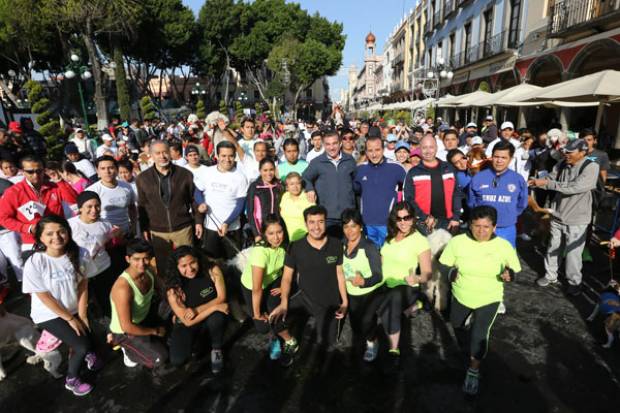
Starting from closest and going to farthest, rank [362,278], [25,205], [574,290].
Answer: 1. [362,278]
2. [25,205]
3. [574,290]

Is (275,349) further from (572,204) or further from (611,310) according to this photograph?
(572,204)

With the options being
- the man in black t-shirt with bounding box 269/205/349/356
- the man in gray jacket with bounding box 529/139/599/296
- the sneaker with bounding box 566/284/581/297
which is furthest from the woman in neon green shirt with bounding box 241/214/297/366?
the sneaker with bounding box 566/284/581/297

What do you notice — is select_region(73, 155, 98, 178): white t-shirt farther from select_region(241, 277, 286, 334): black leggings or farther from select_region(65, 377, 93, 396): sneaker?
select_region(241, 277, 286, 334): black leggings

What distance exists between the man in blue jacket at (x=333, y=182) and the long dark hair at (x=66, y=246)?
248 cm

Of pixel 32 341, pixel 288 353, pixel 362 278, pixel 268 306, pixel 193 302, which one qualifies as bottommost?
pixel 288 353

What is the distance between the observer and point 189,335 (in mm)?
3383

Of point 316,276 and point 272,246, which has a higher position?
point 272,246

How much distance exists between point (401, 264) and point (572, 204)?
8.73ft

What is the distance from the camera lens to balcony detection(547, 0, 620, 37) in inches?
456

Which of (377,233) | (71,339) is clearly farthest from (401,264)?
(71,339)

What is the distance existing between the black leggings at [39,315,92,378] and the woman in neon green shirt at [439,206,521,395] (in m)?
3.34

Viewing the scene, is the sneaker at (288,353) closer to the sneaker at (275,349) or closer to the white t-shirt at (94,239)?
the sneaker at (275,349)

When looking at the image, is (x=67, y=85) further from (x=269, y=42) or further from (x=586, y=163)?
(x=586, y=163)

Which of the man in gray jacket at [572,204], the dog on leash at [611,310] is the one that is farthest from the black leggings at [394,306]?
the man in gray jacket at [572,204]
